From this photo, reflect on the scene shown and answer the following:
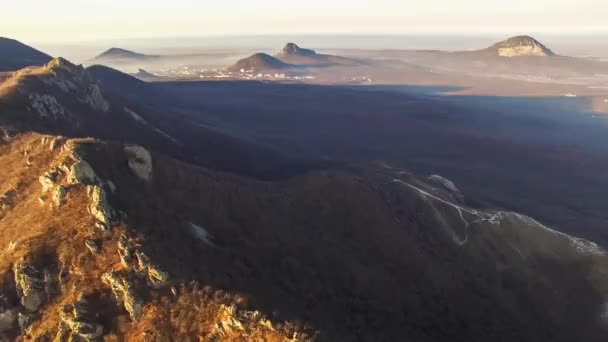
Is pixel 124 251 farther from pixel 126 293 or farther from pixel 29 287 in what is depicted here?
pixel 29 287

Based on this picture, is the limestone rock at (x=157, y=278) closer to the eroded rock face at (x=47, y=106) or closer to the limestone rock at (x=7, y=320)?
the limestone rock at (x=7, y=320)

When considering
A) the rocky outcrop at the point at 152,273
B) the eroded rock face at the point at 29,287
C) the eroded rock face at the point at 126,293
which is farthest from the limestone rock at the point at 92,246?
the eroded rock face at the point at 29,287

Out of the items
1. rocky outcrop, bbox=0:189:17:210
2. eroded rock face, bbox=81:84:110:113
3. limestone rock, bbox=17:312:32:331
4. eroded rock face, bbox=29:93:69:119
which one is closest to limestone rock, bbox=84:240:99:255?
limestone rock, bbox=17:312:32:331

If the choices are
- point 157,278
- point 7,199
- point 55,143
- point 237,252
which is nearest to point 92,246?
point 157,278

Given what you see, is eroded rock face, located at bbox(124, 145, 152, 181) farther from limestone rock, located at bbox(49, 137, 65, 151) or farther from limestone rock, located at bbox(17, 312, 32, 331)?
limestone rock, located at bbox(17, 312, 32, 331)

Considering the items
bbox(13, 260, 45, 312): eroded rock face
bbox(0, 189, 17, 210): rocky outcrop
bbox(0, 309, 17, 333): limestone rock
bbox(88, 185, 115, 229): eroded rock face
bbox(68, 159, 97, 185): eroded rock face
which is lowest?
bbox(0, 309, 17, 333): limestone rock
